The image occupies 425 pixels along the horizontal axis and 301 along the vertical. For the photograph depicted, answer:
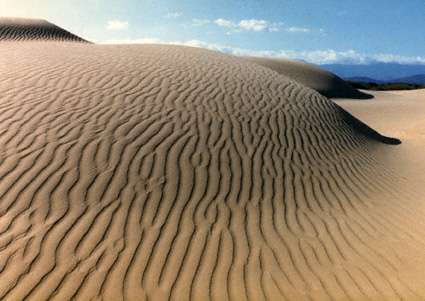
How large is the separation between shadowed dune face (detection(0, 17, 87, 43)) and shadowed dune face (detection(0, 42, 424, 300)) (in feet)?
63.3

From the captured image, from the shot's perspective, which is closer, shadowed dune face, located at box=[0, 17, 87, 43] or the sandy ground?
the sandy ground

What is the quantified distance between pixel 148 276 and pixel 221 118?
4324 mm

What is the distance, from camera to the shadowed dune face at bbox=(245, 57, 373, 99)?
98.5 ft

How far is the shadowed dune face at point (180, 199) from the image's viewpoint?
402cm

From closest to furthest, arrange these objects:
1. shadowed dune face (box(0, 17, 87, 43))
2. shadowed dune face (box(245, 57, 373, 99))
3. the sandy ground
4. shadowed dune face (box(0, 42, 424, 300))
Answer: shadowed dune face (box(0, 42, 424, 300))
the sandy ground
shadowed dune face (box(0, 17, 87, 43))
shadowed dune face (box(245, 57, 373, 99))

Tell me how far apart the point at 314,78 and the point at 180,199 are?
95.6 ft

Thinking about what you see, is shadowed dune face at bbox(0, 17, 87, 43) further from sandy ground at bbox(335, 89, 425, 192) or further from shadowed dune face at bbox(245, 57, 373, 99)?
sandy ground at bbox(335, 89, 425, 192)

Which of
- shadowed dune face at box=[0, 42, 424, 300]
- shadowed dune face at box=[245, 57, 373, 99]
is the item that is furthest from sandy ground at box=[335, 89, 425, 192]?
shadowed dune face at box=[245, 57, 373, 99]

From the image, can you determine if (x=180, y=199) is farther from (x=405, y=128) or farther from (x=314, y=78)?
(x=314, y=78)

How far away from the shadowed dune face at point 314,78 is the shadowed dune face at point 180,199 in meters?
21.9

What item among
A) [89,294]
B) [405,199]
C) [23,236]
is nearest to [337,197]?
[405,199]

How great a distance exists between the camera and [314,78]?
3219 centimetres

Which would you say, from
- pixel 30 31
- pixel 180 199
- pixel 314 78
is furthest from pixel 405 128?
pixel 30 31

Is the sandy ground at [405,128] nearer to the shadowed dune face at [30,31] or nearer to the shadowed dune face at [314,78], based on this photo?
the shadowed dune face at [314,78]
